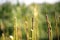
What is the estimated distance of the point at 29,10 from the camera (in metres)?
3.46

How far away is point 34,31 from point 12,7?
2587 millimetres

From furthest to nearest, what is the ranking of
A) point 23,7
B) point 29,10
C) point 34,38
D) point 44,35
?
point 29,10 < point 23,7 < point 44,35 < point 34,38

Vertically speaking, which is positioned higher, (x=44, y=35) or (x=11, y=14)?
(x=11, y=14)

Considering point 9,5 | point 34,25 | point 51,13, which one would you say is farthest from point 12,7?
point 34,25

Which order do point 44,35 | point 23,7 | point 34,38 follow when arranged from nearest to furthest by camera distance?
point 34,38, point 44,35, point 23,7

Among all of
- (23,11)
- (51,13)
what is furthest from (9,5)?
(51,13)

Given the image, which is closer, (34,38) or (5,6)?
(34,38)

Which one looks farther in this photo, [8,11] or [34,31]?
[8,11]

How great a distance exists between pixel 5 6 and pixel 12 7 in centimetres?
24

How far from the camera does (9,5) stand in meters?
3.29

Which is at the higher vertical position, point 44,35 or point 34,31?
point 34,31

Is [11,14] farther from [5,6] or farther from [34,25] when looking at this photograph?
[34,25]

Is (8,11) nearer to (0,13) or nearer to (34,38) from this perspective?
(0,13)

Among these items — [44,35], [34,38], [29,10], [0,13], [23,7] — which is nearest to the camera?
[34,38]
